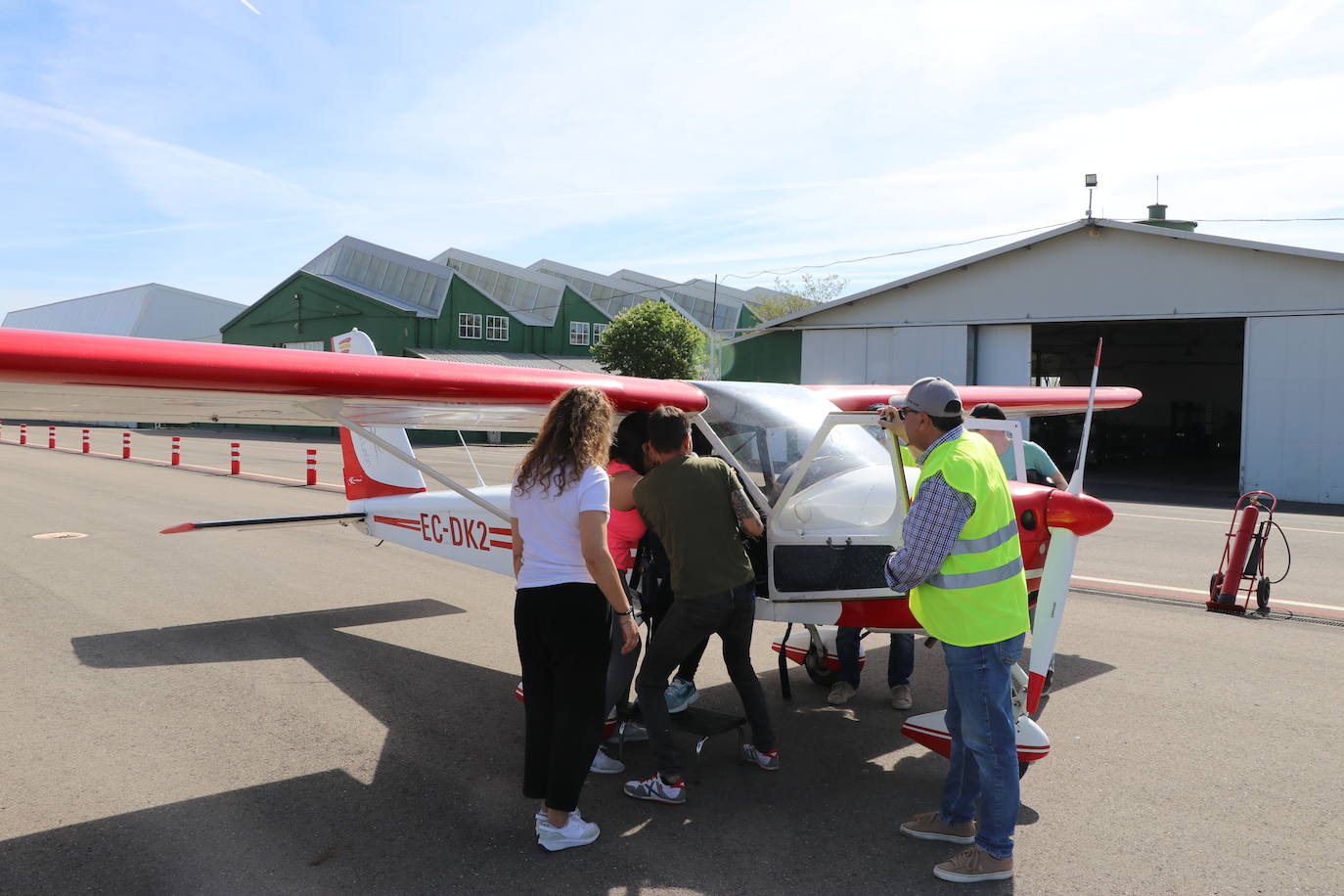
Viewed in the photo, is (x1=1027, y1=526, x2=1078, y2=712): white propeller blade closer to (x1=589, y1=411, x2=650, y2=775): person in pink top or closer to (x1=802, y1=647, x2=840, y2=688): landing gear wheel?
(x1=802, y1=647, x2=840, y2=688): landing gear wheel

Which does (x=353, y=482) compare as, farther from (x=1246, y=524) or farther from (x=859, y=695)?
(x=1246, y=524)

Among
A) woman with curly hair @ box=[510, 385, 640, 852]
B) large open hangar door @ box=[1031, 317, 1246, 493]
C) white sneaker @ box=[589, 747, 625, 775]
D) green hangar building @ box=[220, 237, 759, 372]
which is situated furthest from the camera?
green hangar building @ box=[220, 237, 759, 372]

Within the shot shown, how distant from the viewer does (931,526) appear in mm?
→ 3080

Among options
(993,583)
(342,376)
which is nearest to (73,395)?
(342,376)

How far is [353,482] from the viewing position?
7.50m

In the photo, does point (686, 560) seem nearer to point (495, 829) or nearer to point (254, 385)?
point (495, 829)

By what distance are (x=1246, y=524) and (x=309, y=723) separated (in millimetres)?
7245

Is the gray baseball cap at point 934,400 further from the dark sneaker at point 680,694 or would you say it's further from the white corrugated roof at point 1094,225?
the white corrugated roof at point 1094,225

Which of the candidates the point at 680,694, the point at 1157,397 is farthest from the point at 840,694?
the point at 1157,397

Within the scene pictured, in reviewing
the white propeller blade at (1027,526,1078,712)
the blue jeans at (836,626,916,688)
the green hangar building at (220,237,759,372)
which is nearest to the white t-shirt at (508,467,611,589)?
the white propeller blade at (1027,526,1078,712)

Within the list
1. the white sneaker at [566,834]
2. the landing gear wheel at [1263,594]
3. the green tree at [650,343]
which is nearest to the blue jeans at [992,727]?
the white sneaker at [566,834]

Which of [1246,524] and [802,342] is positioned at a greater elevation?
[802,342]

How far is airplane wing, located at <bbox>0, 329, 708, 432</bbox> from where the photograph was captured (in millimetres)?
3305

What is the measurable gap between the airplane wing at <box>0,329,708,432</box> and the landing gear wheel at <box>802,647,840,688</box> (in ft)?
5.75
